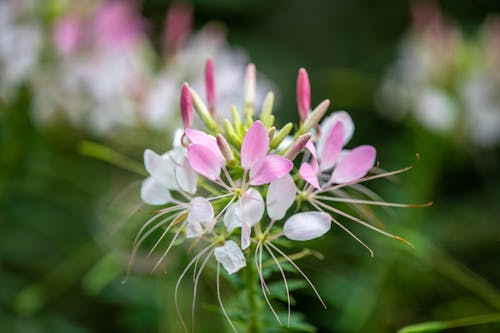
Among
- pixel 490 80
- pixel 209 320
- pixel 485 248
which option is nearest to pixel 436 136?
pixel 490 80

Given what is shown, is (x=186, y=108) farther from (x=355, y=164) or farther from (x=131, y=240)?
(x=131, y=240)

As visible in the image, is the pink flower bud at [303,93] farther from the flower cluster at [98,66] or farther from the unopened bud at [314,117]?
the flower cluster at [98,66]

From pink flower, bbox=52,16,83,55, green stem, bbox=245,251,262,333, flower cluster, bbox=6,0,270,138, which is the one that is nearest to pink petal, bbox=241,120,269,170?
green stem, bbox=245,251,262,333

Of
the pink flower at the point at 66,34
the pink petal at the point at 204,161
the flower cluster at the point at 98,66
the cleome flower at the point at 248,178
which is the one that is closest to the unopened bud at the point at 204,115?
the cleome flower at the point at 248,178

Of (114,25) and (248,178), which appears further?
(114,25)

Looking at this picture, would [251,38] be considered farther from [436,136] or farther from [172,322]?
[172,322]

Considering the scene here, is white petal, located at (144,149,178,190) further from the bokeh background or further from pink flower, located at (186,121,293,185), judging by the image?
Result: the bokeh background

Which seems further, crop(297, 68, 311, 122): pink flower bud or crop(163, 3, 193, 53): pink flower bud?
crop(163, 3, 193, 53): pink flower bud

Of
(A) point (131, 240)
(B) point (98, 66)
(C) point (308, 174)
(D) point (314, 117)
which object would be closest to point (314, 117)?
(D) point (314, 117)
